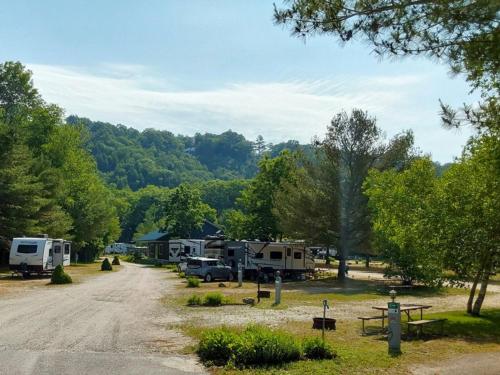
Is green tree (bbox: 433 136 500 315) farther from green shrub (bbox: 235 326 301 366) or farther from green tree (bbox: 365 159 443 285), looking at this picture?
green shrub (bbox: 235 326 301 366)

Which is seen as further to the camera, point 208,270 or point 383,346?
point 208,270

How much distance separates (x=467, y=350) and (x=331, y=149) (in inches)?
1091

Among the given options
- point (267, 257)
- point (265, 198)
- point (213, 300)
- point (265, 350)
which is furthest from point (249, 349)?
point (265, 198)

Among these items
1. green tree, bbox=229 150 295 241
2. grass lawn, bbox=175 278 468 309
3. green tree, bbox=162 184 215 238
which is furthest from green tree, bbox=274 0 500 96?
green tree, bbox=162 184 215 238

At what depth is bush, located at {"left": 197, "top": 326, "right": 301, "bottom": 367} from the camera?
404 inches

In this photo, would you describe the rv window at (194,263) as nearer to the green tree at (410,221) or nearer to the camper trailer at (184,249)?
the green tree at (410,221)

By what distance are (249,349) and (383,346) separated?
14.0 feet

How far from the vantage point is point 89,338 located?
12.5 meters

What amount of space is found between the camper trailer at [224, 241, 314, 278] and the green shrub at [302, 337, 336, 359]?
85.8 ft

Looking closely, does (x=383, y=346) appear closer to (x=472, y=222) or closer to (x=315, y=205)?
(x=472, y=222)

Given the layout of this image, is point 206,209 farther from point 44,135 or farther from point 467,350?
point 467,350

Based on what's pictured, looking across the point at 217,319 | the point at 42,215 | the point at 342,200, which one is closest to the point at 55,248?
the point at 42,215

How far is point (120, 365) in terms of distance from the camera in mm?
9930

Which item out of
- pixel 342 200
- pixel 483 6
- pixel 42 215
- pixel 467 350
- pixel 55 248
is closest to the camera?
pixel 483 6
